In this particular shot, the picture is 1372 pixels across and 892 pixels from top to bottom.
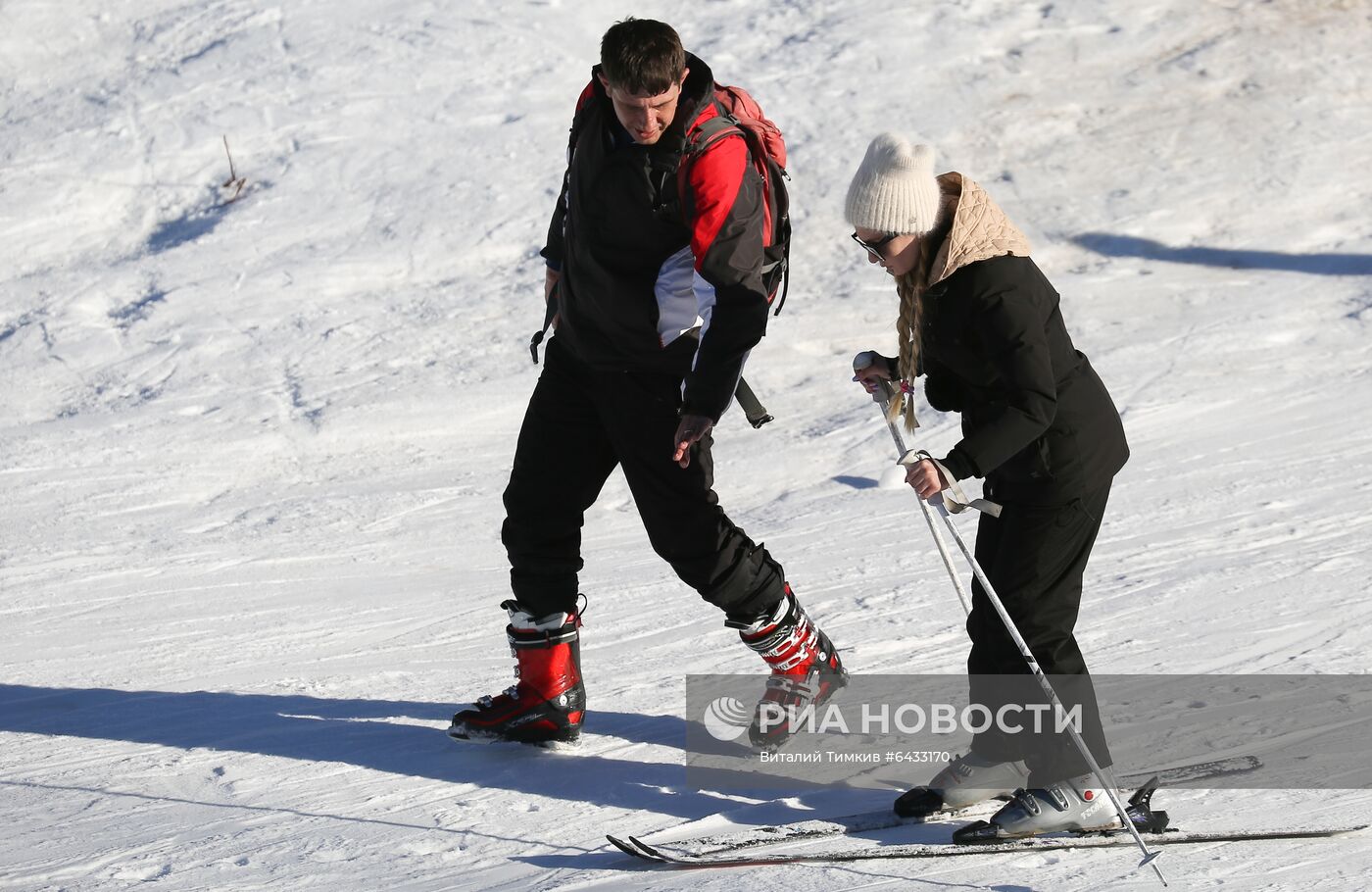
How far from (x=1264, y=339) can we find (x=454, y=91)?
20.8 ft

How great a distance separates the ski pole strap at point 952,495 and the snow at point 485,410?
2.59ft

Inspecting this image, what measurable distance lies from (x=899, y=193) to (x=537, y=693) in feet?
5.96

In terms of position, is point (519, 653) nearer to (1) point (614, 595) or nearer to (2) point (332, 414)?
(1) point (614, 595)

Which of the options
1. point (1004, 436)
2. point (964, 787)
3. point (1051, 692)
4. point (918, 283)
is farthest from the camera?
point (964, 787)

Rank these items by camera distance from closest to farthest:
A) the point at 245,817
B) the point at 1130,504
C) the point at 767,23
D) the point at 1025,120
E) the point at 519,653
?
the point at 245,817 < the point at 519,653 < the point at 1130,504 < the point at 1025,120 < the point at 767,23

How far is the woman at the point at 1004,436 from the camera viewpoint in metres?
3.01

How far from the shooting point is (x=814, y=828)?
343 cm

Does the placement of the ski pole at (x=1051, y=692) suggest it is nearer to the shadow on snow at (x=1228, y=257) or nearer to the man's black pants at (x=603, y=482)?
the man's black pants at (x=603, y=482)

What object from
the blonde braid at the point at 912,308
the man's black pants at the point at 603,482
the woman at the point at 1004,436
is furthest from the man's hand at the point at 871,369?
the man's black pants at the point at 603,482

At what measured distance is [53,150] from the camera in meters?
10.7

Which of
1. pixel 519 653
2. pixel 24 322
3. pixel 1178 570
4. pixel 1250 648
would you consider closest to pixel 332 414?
pixel 24 322

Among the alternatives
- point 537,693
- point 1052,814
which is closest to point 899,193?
point 1052,814

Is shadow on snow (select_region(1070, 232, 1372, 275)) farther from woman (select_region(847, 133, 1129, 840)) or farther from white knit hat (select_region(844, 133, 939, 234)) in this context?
white knit hat (select_region(844, 133, 939, 234))

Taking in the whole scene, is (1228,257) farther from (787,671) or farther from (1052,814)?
(1052,814)
